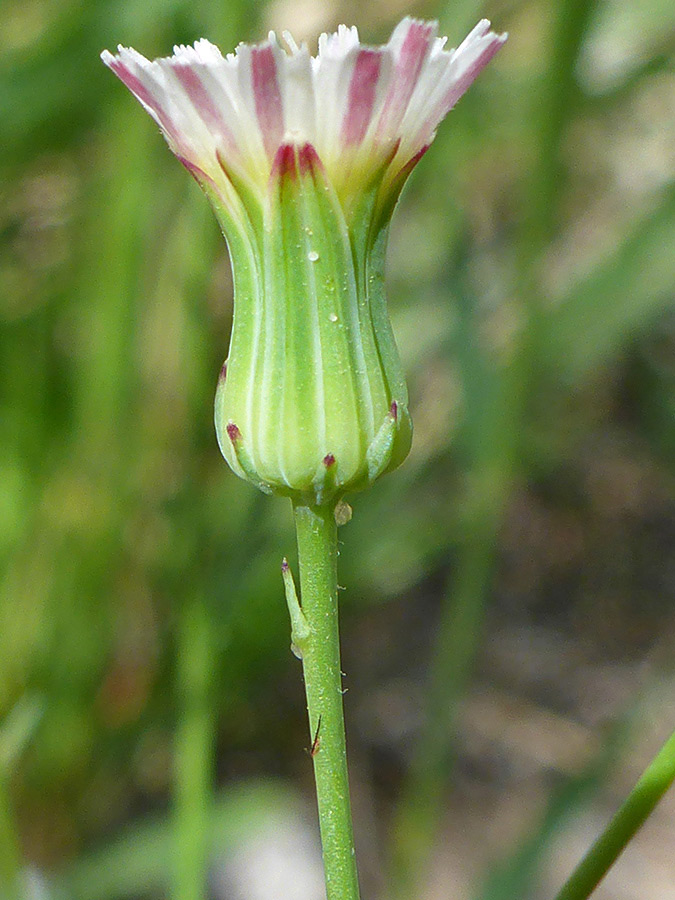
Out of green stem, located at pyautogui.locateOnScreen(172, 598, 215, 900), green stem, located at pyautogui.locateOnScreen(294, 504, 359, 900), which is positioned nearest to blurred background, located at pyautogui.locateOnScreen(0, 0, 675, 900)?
green stem, located at pyautogui.locateOnScreen(172, 598, 215, 900)

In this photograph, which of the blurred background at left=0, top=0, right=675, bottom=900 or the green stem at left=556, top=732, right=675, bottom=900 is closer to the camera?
the green stem at left=556, top=732, right=675, bottom=900

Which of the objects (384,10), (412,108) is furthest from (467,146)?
(412,108)

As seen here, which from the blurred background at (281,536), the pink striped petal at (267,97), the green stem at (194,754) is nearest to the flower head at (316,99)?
the pink striped petal at (267,97)

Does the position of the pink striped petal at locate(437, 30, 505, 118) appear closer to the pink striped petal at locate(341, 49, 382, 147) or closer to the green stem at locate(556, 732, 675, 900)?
the pink striped petal at locate(341, 49, 382, 147)

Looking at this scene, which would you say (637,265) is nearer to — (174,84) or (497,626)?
(497,626)

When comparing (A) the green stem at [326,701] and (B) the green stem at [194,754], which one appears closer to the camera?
(A) the green stem at [326,701]

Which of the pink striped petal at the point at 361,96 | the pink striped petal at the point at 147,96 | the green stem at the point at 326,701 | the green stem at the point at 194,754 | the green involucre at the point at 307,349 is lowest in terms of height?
the green stem at the point at 194,754

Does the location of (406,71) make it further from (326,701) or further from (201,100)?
(326,701)

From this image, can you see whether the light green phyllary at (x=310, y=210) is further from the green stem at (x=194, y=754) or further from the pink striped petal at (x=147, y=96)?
the green stem at (x=194, y=754)
